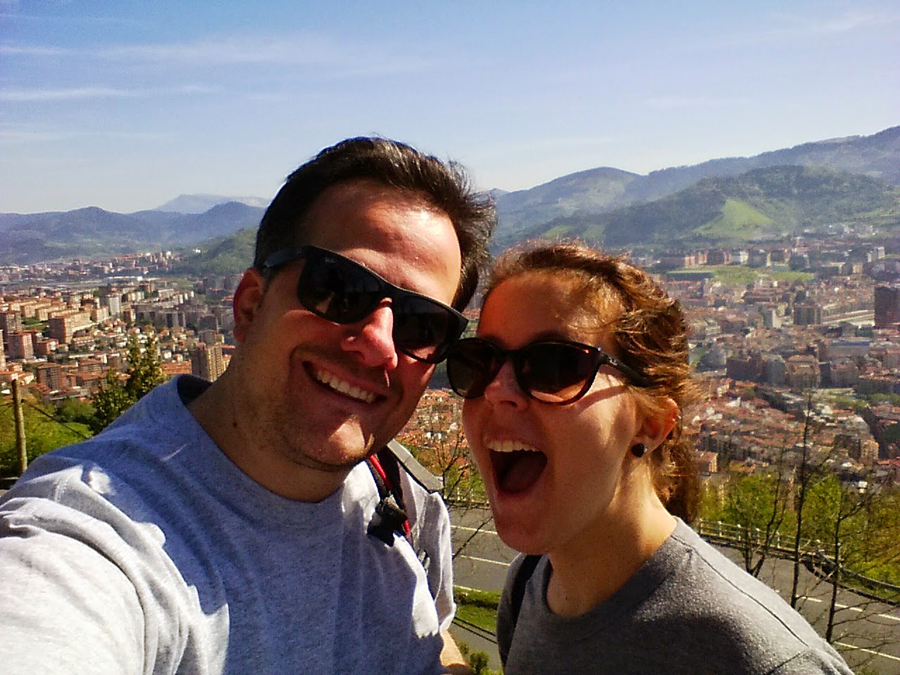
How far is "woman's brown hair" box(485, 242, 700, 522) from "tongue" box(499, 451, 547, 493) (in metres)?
0.32

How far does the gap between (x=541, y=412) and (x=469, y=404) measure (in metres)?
0.28

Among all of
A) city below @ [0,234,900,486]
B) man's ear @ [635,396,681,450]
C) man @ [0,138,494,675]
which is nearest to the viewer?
man @ [0,138,494,675]

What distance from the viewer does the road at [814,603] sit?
11250 millimetres

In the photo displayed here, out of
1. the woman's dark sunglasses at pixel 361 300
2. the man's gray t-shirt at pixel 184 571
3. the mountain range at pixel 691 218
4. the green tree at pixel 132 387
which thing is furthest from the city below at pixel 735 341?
the mountain range at pixel 691 218

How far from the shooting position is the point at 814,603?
45.7 feet

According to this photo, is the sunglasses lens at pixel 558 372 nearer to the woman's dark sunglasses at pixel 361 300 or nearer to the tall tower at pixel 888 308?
the woman's dark sunglasses at pixel 361 300

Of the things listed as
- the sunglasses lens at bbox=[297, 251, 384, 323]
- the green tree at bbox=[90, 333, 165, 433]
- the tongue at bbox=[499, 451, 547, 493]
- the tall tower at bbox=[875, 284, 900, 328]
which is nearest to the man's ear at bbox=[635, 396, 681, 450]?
the tongue at bbox=[499, 451, 547, 493]

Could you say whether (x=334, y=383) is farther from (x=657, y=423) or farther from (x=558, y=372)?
(x=657, y=423)

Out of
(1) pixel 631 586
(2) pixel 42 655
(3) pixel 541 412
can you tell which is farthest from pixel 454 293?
(2) pixel 42 655

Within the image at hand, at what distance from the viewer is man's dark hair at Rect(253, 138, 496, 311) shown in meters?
1.95

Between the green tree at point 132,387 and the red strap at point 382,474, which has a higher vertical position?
the red strap at point 382,474

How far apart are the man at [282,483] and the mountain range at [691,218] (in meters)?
75.5

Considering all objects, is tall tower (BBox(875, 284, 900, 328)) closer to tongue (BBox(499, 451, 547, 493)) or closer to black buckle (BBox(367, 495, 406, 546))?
tongue (BBox(499, 451, 547, 493))

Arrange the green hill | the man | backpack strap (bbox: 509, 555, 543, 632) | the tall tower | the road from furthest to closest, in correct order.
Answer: the green hill < the tall tower < the road < backpack strap (bbox: 509, 555, 543, 632) < the man
